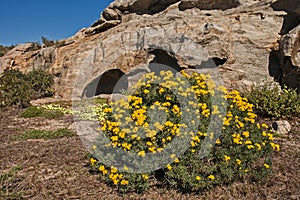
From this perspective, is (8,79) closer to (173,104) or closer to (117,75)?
(117,75)

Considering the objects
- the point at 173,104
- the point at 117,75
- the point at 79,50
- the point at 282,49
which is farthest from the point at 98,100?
the point at 173,104

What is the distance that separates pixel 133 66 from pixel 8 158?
Result: 20.9 feet

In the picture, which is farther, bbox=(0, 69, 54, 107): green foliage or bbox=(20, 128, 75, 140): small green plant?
bbox=(0, 69, 54, 107): green foliage

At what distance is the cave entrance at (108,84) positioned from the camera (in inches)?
428

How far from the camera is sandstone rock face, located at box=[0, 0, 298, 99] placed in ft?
28.2

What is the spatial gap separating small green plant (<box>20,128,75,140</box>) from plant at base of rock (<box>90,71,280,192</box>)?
8.38ft

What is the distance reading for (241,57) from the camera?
8695 mm

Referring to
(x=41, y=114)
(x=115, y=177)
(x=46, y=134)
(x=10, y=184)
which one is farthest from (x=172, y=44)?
(x=10, y=184)

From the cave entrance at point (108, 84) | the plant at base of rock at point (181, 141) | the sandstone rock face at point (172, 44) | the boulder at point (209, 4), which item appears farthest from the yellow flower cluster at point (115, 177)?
the boulder at point (209, 4)

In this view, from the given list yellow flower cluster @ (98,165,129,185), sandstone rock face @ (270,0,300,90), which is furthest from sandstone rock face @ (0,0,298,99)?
yellow flower cluster @ (98,165,129,185)

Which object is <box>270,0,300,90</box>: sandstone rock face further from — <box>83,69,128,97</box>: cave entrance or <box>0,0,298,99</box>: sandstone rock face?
<box>83,69,128,97</box>: cave entrance

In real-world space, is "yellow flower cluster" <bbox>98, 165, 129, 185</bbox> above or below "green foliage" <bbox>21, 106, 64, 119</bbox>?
below

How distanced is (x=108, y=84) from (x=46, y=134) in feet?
20.7

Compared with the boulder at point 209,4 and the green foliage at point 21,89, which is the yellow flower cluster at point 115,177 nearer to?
the green foliage at point 21,89
